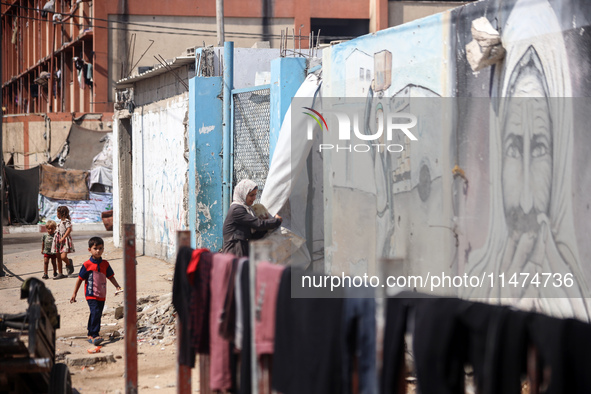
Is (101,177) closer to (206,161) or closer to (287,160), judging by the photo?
(206,161)

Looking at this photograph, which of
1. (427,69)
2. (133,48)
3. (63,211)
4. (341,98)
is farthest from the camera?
(133,48)

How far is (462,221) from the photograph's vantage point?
550 cm

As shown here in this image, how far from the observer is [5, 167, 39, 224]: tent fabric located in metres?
23.4

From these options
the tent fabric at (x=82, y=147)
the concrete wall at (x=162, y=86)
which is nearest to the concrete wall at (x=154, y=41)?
the tent fabric at (x=82, y=147)

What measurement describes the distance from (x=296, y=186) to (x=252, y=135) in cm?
187

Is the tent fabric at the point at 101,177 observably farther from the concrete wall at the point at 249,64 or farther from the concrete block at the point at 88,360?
the concrete block at the point at 88,360

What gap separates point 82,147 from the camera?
25.0 m

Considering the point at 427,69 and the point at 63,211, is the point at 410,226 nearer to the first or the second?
the point at 427,69

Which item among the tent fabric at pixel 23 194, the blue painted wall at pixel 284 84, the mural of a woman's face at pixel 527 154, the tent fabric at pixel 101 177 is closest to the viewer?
the mural of a woman's face at pixel 527 154

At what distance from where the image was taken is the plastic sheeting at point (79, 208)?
22.8 meters

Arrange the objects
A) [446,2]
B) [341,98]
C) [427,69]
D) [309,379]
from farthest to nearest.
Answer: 1. [446,2]
2. [341,98]
3. [427,69]
4. [309,379]

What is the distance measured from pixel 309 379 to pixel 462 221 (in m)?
2.78

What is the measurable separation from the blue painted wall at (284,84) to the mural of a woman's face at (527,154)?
4450 mm

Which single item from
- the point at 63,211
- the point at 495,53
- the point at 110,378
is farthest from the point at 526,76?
the point at 63,211
